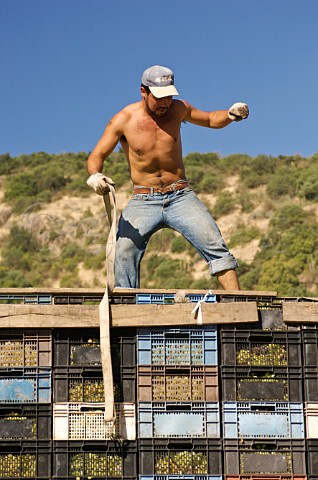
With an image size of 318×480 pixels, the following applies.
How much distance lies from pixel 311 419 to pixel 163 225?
2001 mm

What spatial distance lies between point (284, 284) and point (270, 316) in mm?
20369

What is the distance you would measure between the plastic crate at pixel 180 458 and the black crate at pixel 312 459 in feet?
1.66

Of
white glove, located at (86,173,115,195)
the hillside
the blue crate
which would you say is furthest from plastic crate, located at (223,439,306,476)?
the hillside

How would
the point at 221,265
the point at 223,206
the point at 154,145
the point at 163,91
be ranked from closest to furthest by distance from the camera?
the point at 163,91
the point at 221,265
the point at 154,145
the point at 223,206

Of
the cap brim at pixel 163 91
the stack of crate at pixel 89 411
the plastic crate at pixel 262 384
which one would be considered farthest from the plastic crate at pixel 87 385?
the cap brim at pixel 163 91

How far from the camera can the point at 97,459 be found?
5500 millimetres

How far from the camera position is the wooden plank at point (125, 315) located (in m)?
5.58

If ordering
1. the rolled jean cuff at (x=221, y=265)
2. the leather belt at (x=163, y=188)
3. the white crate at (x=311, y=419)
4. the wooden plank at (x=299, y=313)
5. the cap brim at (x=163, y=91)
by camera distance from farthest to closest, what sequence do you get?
the leather belt at (x=163, y=188) < the rolled jean cuff at (x=221, y=265) < the cap brim at (x=163, y=91) < the wooden plank at (x=299, y=313) < the white crate at (x=311, y=419)

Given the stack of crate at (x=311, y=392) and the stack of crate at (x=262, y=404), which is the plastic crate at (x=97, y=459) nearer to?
the stack of crate at (x=262, y=404)

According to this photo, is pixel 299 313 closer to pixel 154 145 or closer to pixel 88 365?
pixel 88 365

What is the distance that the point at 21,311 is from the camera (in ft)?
18.3

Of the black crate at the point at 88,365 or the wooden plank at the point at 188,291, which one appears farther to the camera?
the wooden plank at the point at 188,291

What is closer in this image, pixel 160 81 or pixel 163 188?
pixel 160 81

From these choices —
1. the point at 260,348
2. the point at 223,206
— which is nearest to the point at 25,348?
the point at 260,348
